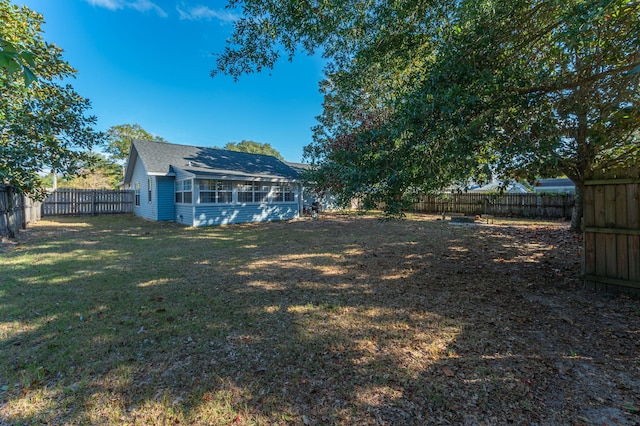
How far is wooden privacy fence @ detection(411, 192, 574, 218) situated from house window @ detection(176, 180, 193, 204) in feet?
37.1

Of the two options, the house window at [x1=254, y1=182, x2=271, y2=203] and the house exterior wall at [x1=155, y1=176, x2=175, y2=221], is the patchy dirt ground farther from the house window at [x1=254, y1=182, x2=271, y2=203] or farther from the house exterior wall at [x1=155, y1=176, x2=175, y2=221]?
the house exterior wall at [x1=155, y1=176, x2=175, y2=221]

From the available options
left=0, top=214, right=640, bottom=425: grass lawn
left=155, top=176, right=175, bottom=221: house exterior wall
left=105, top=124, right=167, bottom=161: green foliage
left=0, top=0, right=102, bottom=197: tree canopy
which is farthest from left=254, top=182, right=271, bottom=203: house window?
left=105, top=124, right=167, bottom=161: green foliage

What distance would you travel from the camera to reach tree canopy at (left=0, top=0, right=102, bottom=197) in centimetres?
731

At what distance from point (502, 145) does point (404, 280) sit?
275 cm

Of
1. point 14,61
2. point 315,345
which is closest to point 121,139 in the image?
point 14,61

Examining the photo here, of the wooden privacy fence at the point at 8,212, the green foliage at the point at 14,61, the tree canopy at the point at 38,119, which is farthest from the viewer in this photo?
the wooden privacy fence at the point at 8,212

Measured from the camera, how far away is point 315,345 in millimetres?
3006

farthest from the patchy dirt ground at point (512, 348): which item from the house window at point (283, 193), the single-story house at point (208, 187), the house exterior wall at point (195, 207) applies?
the house window at point (283, 193)

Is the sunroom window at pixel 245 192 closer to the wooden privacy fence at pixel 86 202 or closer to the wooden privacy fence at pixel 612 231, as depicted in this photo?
the wooden privacy fence at pixel 86 202

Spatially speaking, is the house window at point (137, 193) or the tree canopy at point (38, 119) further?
the house window at point (137, 193)

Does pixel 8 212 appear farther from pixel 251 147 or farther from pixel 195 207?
pixel 251 147

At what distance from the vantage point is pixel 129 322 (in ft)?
11.6

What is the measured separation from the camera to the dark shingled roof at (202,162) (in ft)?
48.6

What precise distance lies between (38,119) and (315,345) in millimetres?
10196
